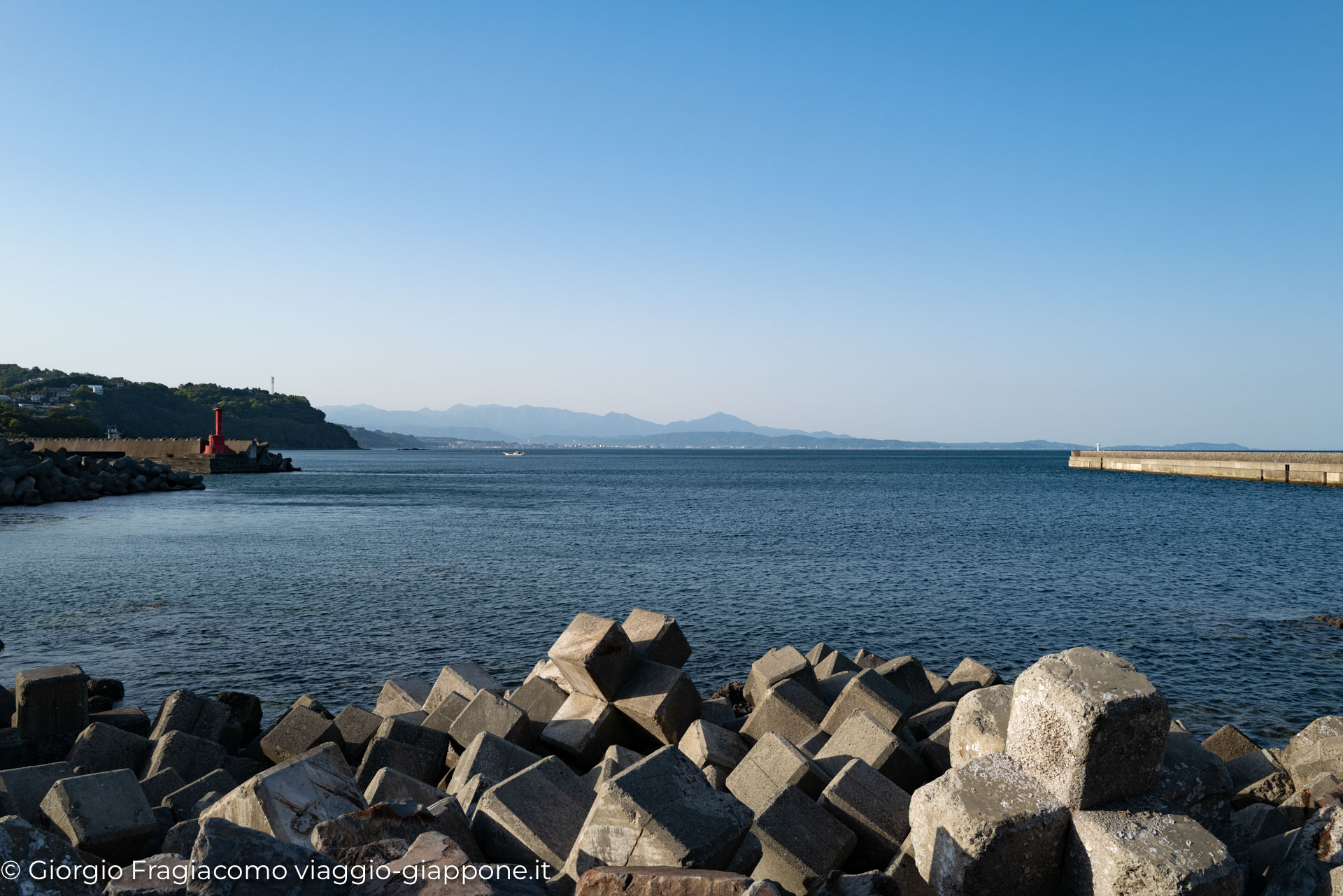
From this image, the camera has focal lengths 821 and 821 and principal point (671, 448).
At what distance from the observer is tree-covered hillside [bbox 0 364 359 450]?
10394cm

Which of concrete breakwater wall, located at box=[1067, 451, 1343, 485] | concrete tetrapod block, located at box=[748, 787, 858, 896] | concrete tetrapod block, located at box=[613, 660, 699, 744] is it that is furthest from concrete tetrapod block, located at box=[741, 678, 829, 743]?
concrete breakwater wall, located at box=[1067, 451, 1343, 485]

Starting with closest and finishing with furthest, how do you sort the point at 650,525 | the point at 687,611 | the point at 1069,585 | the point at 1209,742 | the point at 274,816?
the point at 274,816 → the point at 1209,742 → the point at 687,611 → the point at 1069,585 → the point at 650,525

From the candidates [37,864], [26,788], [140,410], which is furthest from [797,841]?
[140,410]

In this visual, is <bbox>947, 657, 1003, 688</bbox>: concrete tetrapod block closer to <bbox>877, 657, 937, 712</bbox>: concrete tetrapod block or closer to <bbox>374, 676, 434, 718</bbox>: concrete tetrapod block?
<bbox>877, 657, 937, 712</bbox>: concrete tetrapod block

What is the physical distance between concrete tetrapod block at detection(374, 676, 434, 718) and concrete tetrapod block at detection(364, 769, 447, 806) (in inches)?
151

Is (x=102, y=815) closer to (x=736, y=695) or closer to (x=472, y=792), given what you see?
(x=472, y=792)

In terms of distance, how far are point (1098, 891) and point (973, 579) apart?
65.8 feet

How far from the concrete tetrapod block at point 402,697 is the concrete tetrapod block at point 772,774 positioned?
4788mm

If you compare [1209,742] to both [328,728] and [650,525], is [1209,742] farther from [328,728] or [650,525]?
[650,525]

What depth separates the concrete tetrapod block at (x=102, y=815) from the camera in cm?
525

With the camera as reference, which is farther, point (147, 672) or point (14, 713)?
point (147, 672)

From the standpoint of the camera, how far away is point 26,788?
21.1 ft

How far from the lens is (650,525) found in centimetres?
3688

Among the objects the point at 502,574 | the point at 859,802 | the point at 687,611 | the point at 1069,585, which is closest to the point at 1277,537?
the point at 1069,585
